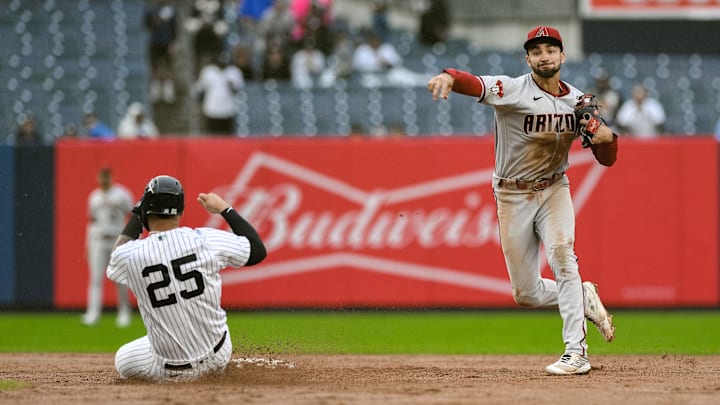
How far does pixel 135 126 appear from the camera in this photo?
54.1ft

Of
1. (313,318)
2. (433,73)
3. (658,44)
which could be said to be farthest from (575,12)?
(313,318)

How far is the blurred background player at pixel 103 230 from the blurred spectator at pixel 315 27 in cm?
593

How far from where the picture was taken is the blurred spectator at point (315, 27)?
19.2 m

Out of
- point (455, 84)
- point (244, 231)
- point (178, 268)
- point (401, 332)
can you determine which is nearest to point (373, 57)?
point (401, 332)

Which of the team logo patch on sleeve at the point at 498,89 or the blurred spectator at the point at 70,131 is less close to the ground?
the blurred spectator at the point at 70,131

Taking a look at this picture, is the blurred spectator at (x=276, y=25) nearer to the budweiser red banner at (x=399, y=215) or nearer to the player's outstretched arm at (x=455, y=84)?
the budweiser red banner at (x=399, y=215)

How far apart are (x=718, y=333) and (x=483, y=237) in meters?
3.78

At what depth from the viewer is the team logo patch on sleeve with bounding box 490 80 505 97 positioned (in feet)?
25.1

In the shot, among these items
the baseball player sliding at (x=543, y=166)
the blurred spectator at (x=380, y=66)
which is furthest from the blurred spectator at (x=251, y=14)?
the baseball player sliding at (x=543, y=166)

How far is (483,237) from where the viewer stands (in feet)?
51.1

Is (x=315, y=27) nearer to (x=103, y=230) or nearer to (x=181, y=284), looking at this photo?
(x=103, y=230)

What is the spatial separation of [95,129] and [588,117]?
34.1 feet

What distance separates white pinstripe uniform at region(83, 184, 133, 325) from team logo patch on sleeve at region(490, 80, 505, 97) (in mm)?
7806

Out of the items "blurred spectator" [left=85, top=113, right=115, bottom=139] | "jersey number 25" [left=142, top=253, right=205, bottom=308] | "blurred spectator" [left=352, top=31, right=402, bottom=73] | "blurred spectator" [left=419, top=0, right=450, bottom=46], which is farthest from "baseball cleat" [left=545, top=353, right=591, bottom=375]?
"blurred spectator" [left=419, top=0, right=450, bottom=46]
